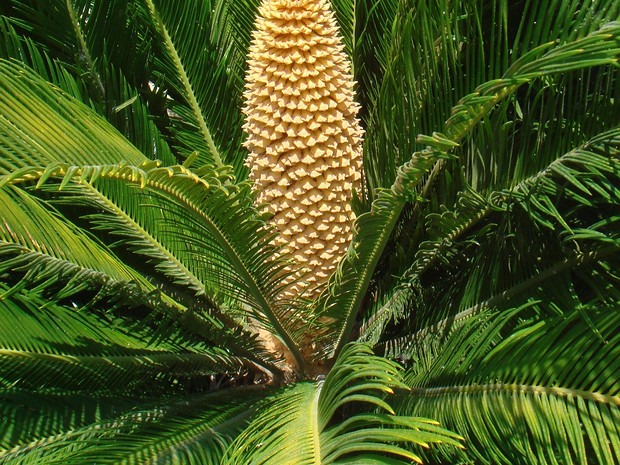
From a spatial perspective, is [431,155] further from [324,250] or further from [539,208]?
[324,250]

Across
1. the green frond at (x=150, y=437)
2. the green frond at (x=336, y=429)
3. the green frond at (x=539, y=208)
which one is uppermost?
the green frond at (x=539, y=208)

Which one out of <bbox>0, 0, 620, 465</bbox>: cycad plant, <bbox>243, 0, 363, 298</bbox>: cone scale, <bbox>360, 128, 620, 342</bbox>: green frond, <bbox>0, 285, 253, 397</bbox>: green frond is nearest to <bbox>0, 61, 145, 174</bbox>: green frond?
<bbox>0, 0, 620, 465</bbox>: cycad plant

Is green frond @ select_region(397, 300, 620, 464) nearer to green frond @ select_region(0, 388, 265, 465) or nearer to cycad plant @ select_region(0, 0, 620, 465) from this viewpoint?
cycad plant @ select_region(0, 0, 620, 465)

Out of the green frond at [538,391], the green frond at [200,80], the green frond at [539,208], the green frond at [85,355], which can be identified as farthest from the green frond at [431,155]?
the green frond at [200,80]

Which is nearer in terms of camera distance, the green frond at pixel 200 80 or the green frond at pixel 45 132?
the green frond at pixel 45 132

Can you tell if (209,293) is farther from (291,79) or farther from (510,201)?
(510,201)

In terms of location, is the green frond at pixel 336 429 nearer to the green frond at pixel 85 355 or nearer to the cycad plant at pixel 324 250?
the cycad plant at pixel 324 250

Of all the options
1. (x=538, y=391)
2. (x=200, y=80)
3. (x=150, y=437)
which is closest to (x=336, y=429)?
(x=538, y=391)
